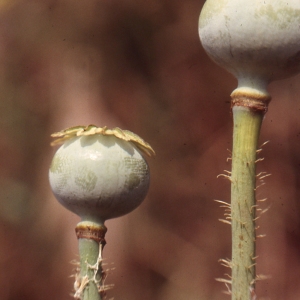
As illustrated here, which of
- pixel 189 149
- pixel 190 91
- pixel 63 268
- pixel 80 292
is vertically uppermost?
pixel 190 91

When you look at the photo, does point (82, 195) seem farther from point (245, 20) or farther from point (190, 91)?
point (190, 91)

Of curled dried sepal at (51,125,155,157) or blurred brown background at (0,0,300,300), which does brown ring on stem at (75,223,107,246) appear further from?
blurred brown background at (0,0,300,300)

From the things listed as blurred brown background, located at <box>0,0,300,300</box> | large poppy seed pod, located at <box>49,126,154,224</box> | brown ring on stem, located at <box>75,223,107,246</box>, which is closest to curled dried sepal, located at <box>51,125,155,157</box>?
large poppy seed pod, located at <box>49,126,154,224</box>

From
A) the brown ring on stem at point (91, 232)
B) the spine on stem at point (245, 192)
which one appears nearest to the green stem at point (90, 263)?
the brown ring on stem at point (91, 232)

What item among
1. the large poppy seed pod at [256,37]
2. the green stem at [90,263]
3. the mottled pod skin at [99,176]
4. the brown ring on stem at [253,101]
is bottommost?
the green stem at [90,263]

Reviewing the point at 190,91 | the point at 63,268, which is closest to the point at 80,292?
the point at 63,268

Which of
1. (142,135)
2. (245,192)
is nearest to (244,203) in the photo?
(245,192)

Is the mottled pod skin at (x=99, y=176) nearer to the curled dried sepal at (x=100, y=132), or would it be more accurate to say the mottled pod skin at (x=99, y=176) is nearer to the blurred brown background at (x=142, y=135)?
the curled dried sepal at (x=100, y=132)
